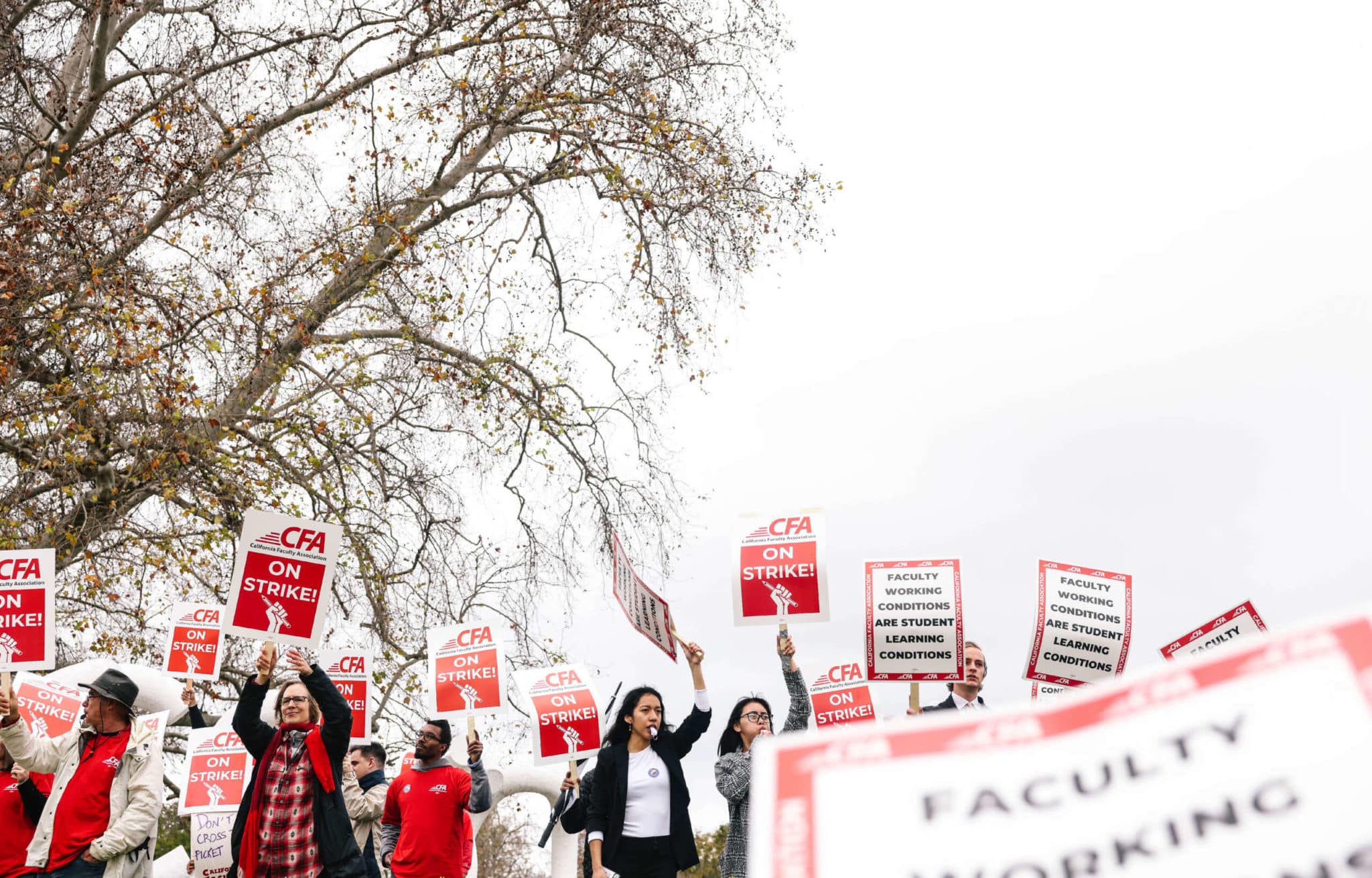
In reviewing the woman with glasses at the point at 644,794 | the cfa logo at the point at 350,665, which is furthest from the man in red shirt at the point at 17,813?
the cfa logo at the point at 350,665

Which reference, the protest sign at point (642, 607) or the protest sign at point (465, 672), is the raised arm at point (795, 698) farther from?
the protest sign at point (465, 672)

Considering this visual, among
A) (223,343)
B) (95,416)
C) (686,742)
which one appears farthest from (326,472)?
(686,742)

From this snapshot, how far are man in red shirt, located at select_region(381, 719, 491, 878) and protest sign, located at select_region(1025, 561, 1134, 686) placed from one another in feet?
12.1

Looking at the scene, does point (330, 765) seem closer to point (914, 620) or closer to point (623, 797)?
point (623, 797)

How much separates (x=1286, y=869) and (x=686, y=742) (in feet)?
17.8

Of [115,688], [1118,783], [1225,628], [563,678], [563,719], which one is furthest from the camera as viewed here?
[563,678]

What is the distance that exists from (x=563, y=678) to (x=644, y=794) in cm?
404

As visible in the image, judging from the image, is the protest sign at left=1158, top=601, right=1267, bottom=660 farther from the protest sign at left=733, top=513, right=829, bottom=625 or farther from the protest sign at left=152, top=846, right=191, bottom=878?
the protest sign at left=152, top=846, right=191, bottom=878

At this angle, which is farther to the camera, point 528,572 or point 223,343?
point 528,572

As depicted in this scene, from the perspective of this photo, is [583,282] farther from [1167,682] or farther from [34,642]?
[1167,682]

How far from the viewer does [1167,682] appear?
1751mm

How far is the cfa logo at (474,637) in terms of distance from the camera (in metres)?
10.4

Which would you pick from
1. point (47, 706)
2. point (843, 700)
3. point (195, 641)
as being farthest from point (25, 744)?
point (843, 700)

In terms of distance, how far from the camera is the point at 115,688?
6719mm
